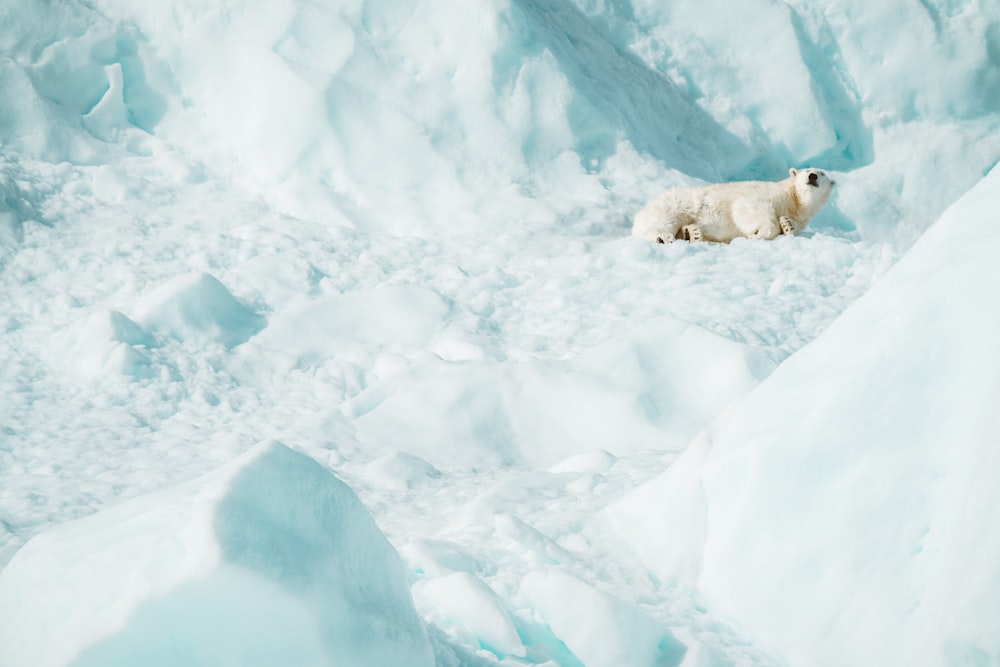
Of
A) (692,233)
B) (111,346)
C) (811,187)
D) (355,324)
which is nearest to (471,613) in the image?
(111,346)

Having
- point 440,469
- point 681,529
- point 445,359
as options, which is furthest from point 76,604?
point 445,359

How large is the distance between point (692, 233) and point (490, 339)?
99.0 inches

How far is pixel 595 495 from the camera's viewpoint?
354 cm

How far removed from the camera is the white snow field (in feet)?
6.96

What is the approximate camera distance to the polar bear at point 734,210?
7.11m

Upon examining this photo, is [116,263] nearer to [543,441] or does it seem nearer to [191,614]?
[543,441]

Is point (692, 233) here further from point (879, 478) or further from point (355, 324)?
point (879, 478)

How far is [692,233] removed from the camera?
7.27 m

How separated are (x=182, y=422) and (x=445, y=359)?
1.43 m

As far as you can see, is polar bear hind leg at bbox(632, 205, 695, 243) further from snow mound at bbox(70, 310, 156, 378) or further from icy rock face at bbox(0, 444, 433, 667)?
icy rock face at bbox(0, 444, 433, 667)

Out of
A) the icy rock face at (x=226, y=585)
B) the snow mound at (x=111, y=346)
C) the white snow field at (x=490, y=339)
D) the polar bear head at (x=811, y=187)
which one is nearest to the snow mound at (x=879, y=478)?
the white snow field at (x=490, y=339)

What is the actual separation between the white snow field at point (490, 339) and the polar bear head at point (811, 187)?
0.92 meters

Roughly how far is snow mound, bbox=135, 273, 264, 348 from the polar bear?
3103mm

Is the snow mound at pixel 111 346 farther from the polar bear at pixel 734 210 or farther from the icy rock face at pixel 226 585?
the polar bear at pixel 734 210
